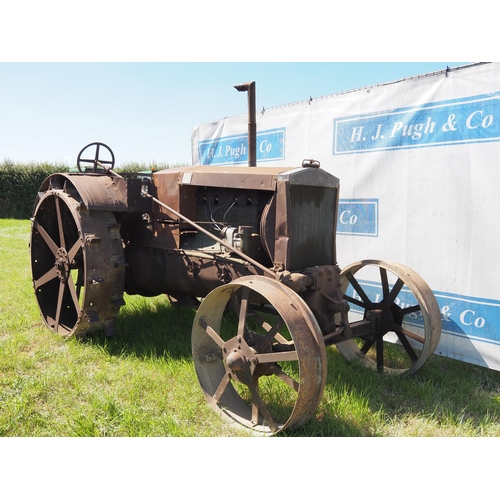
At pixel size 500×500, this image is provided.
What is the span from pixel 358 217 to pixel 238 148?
7.63ft

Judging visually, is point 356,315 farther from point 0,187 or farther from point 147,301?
point 0,187

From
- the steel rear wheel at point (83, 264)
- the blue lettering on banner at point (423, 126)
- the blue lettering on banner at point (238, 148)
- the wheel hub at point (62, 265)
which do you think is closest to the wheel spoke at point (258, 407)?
the steel rear wheel at point (83, 264)

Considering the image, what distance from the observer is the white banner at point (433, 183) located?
3.88 metres

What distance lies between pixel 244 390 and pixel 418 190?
2493mm

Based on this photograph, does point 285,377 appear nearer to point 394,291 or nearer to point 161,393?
point 161,393

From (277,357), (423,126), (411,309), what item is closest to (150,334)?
(277,357)

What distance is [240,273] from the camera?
3.48m

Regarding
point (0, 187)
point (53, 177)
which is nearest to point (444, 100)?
point (53, 177)

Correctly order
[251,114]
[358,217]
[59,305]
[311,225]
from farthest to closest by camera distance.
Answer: [358,217] < [59,305] < [251,114] < [311,225]

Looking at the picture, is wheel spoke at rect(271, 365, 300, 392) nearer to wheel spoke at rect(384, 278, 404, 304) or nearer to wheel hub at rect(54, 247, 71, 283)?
wheel spoke at rect(384, 278, 404, 304)

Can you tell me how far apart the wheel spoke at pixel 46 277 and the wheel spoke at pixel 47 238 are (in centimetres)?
19

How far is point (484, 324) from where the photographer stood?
12.9 feet

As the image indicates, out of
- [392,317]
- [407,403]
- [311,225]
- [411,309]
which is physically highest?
[311,225]

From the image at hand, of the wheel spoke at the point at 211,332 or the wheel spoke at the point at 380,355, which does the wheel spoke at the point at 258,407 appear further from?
the wheel spoke at the point at 380,355
